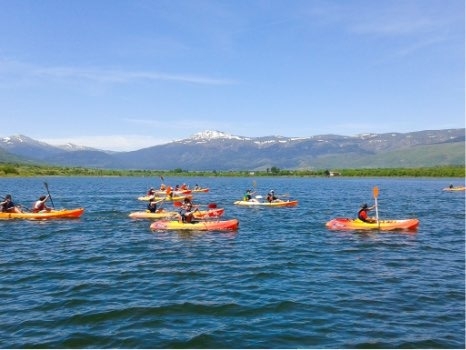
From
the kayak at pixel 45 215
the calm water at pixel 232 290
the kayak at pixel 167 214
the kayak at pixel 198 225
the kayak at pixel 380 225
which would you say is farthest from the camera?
the kayak at pixel 45 215

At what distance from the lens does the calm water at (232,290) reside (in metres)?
12.4

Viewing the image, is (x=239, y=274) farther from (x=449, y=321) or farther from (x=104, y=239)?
(x=104, y=239)

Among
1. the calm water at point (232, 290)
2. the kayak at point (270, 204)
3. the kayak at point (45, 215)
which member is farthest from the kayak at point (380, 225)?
the kayak at point (45, 215)

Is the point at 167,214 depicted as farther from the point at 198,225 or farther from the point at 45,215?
the point at 45,215

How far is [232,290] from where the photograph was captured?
1667cm

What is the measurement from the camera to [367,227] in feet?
99.3

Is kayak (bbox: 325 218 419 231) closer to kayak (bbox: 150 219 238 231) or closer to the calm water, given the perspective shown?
the calm water

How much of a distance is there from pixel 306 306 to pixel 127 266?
903 centimetres

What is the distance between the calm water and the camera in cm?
1244

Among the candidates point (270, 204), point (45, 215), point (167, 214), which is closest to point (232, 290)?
point (167, 214)

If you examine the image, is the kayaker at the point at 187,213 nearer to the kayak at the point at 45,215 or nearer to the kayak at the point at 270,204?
the kayak at the point at 45,215

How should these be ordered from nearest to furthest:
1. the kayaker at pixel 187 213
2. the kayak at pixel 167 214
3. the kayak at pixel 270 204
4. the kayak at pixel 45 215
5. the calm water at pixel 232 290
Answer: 1. the calm water at pixel 232 290
2. the kayaker at pixel 187 213
3. the kayak at pixel 167 214
4. the kayak at pixel 45 215
5. the kayak at pixel 270 204

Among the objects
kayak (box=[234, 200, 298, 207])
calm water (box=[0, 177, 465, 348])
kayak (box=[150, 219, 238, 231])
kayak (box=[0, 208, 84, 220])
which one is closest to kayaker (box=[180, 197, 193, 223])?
kayak (box=[150, 219, 238, 231])

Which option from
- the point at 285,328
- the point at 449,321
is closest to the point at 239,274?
the point at 285,328
